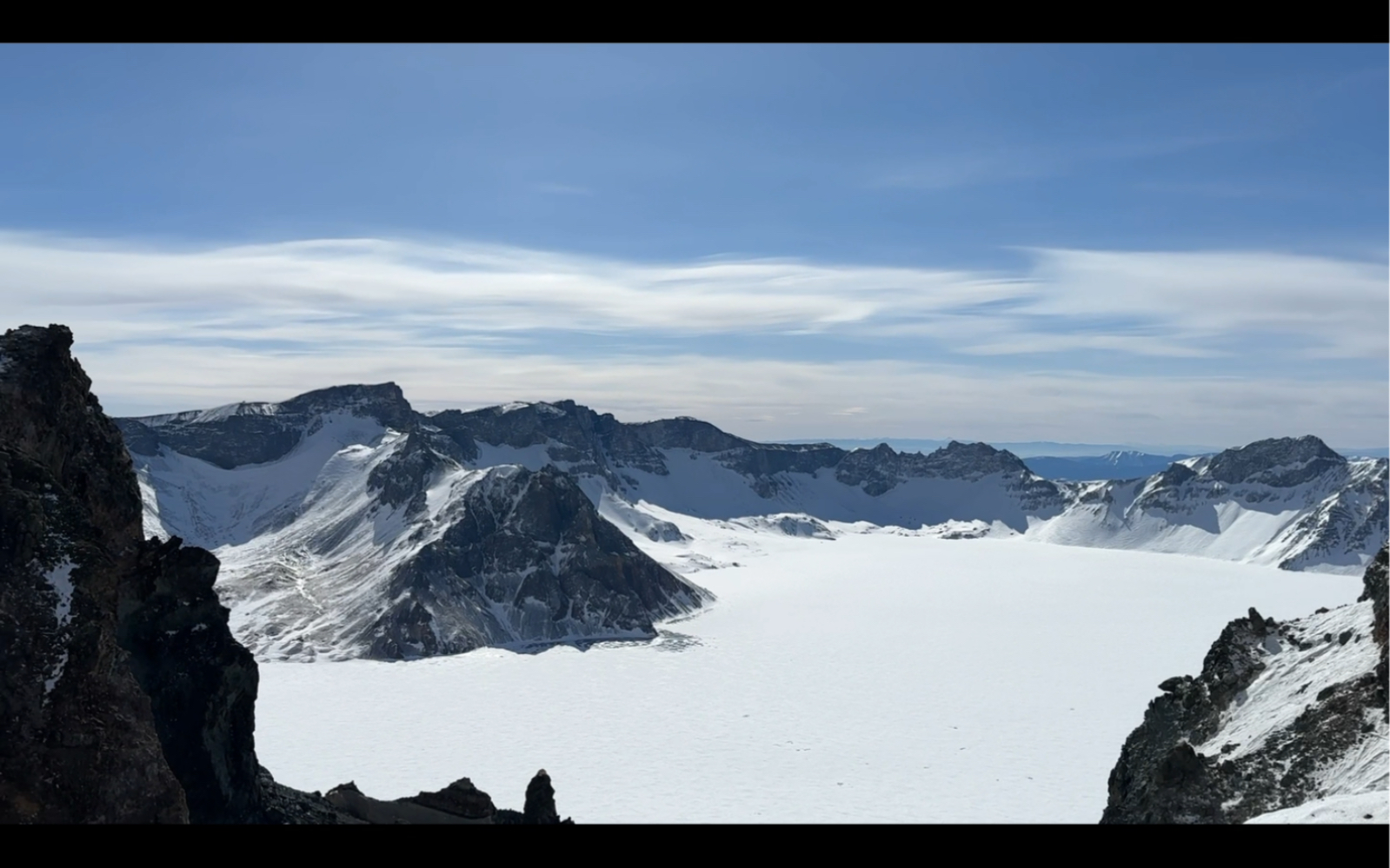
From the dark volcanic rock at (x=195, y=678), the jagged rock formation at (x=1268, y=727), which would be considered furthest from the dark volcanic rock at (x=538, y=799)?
A: the jagged rock formation at (x=1268, y=727)

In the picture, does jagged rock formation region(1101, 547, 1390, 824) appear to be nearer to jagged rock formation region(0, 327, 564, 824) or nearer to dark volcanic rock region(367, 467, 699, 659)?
jagged rock formation region(0, 327, 564, 824)

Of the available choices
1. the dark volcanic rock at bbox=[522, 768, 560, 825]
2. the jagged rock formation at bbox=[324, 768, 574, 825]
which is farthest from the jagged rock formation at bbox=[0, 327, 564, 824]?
the dark volcanic rock at bbox=[522, 768, 560, 825]

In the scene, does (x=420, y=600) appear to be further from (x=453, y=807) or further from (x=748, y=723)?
(x=453, y=807)

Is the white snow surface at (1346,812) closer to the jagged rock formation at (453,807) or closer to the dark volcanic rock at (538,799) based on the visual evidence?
the dark volcanic rock at (538,799)

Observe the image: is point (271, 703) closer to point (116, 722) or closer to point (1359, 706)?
point (116, 722)
